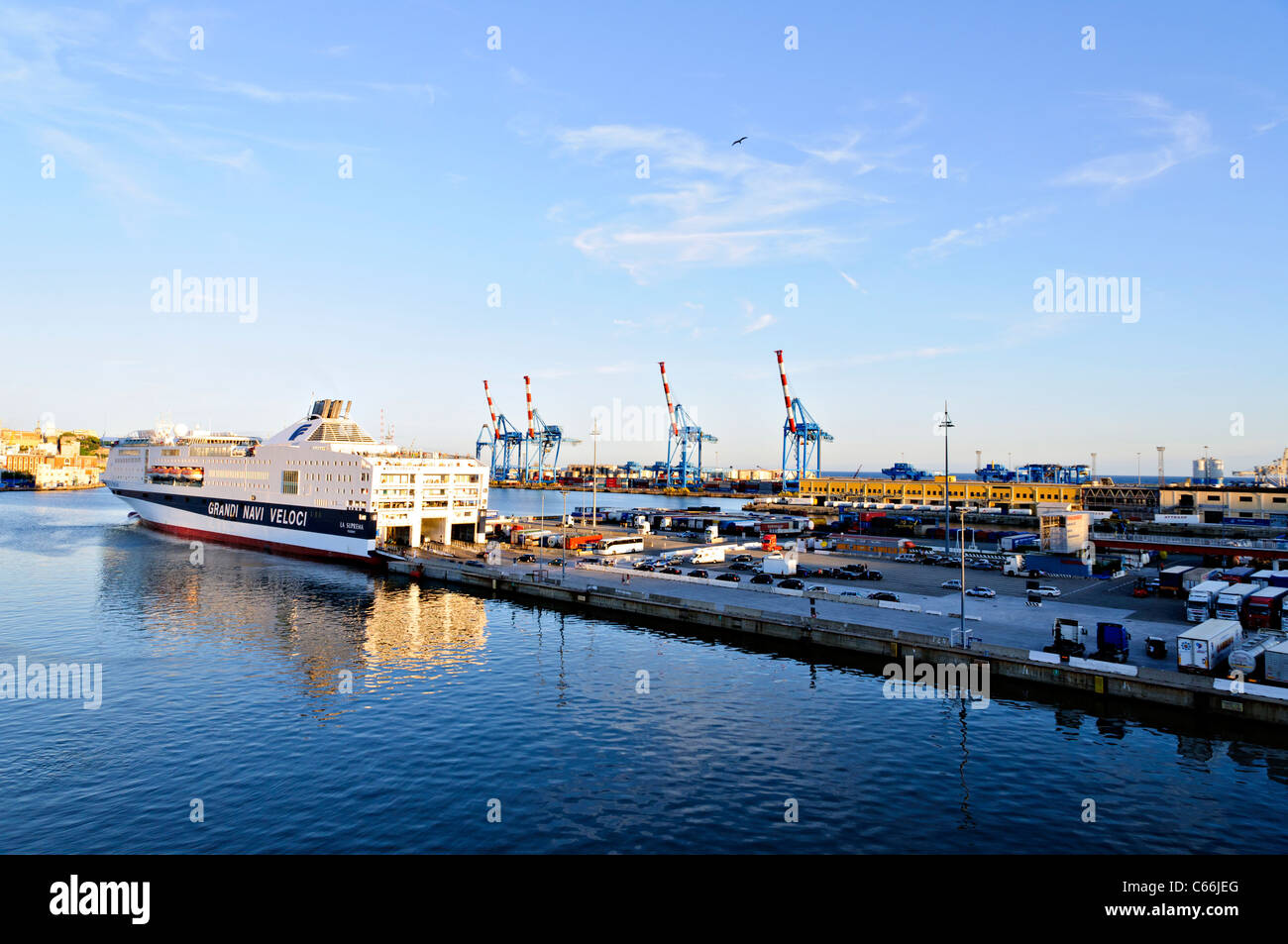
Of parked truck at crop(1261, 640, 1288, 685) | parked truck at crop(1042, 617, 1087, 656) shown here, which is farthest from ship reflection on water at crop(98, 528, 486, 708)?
parked truck at crop(1261, 640, 1288, 685)

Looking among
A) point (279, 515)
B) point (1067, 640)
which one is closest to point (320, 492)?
point (279, 515)

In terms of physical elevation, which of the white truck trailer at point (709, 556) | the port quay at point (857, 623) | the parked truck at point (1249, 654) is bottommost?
the port quay at point (857, 623)

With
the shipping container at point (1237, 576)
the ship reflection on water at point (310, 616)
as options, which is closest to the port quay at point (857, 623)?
the ship reflection on water at point (310, 616)

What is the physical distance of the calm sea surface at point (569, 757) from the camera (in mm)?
19719

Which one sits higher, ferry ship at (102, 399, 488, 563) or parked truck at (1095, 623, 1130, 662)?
ferry ship at (102, 399, 488, 563)

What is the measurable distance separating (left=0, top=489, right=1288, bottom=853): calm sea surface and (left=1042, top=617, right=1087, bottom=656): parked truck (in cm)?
345

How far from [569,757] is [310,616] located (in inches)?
1262

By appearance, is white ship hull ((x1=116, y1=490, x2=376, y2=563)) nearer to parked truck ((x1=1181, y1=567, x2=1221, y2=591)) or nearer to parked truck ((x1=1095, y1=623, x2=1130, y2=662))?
parked truck ((x1=1095, y1=623, x2=1130, y2=662))

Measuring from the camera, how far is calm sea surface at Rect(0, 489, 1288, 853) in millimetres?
19719

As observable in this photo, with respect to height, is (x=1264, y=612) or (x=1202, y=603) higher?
(x=1202, y=603)

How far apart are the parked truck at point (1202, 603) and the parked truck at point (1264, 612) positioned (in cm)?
167

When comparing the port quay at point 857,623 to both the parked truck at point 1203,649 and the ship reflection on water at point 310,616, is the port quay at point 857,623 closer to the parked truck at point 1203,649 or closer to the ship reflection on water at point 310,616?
the parked truck at point 1203,649

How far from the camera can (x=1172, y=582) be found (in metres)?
49.8

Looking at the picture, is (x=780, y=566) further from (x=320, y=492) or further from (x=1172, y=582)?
(x=320, y=492)
